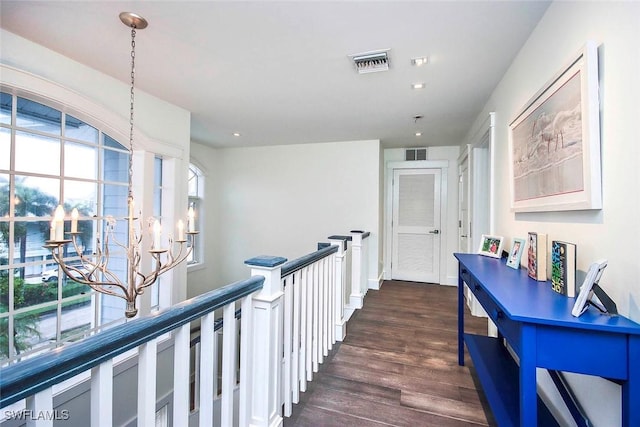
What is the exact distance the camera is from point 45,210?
237cm

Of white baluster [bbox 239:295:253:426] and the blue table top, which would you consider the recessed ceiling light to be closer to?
the blue table top

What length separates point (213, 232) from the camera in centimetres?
548

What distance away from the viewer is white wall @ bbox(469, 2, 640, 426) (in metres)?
0.99

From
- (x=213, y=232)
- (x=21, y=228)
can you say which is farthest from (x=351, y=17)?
(x=213, y=232)

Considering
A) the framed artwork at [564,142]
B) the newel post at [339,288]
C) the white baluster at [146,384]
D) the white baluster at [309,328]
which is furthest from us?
the newel post at [339,288]

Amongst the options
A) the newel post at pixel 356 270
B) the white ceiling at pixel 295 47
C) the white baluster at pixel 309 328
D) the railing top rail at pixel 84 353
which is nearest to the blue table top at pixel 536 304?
the white baluster at pixel 309 328

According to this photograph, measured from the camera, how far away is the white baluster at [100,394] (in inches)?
26.3

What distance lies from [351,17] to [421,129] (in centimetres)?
262

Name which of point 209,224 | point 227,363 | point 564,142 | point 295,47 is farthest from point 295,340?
point 209,224

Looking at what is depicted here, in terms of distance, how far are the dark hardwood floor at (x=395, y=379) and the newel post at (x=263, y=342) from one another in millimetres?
420

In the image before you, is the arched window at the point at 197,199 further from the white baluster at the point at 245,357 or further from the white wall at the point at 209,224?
the white baluster at the point at 245,357

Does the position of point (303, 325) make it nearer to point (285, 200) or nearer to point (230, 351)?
point (230, 351)

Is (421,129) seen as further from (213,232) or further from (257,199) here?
(213,232)

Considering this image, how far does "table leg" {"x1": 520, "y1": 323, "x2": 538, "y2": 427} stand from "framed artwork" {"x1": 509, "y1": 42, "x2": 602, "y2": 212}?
626 millimetres
